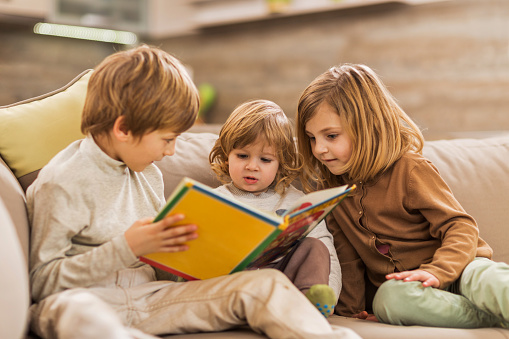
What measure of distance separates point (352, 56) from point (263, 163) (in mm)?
1950

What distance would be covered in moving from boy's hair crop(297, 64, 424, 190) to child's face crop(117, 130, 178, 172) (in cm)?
44

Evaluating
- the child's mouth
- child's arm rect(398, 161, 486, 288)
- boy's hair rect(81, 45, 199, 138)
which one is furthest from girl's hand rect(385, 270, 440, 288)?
boy's hair rect(81, 45, 199, 138)

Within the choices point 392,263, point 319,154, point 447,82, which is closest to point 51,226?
point 319,154

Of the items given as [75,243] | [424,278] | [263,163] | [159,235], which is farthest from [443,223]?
[75,243]

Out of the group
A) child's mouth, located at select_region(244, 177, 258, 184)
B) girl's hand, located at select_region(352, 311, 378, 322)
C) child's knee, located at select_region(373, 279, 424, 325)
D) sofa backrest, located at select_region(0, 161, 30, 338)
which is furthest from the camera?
child's mouth, located at select_region(244, 177, 258, 184)

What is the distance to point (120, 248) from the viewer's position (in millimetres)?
988

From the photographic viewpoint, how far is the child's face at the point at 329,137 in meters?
1.36

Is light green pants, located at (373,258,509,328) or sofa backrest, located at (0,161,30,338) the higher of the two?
sofa backrest, located at (0,161,30,338)

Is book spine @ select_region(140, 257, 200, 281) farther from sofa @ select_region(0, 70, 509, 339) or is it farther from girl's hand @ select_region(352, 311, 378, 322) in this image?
girl's hand @ select_region(352, 311, 378, 322)

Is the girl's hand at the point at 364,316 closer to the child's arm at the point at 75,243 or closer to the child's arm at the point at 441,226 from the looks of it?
the child's arm at the point at 441,226

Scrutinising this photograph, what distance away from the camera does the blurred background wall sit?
107 inches

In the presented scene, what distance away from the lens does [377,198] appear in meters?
1.38

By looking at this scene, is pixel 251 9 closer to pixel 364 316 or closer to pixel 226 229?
pixel 364 316

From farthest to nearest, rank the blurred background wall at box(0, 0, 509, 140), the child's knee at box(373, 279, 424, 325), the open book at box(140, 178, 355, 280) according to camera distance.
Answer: the blurred background wall at box(0, 0, 509, 140) → the child's knee at box(373, 279, 424, 325) → the open book at box(140, 178, 355, 280)
